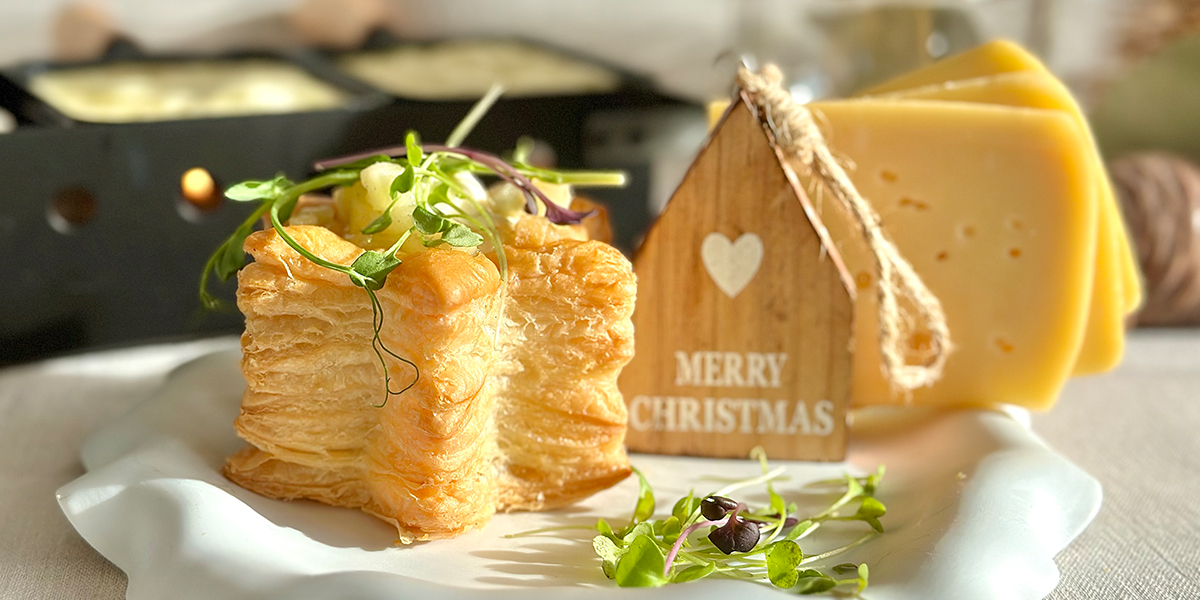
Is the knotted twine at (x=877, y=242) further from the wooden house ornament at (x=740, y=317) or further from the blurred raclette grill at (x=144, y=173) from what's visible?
the blurred raclette grill at (x=144, y=173)

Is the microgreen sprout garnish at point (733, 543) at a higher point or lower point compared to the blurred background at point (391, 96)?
lower

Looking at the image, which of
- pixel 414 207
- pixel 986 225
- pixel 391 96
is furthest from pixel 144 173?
pixel 986 225

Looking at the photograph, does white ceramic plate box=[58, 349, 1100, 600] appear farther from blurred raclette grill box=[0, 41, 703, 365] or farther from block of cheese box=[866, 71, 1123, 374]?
blurred raclette grill box=[0, 41, 703, 365]

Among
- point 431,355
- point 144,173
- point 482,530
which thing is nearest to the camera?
point 431,355

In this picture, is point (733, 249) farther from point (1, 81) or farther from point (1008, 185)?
point (1, 81)

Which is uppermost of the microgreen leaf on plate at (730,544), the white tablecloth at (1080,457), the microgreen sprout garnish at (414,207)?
the microgreen sprout garnish at (414,207)

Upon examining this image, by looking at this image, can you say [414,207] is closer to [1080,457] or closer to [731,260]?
[731,260]

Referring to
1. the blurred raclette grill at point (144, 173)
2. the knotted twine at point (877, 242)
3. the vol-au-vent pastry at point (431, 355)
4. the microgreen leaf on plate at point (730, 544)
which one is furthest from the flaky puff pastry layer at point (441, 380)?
the blurred raclette grill at point (144, 173)
